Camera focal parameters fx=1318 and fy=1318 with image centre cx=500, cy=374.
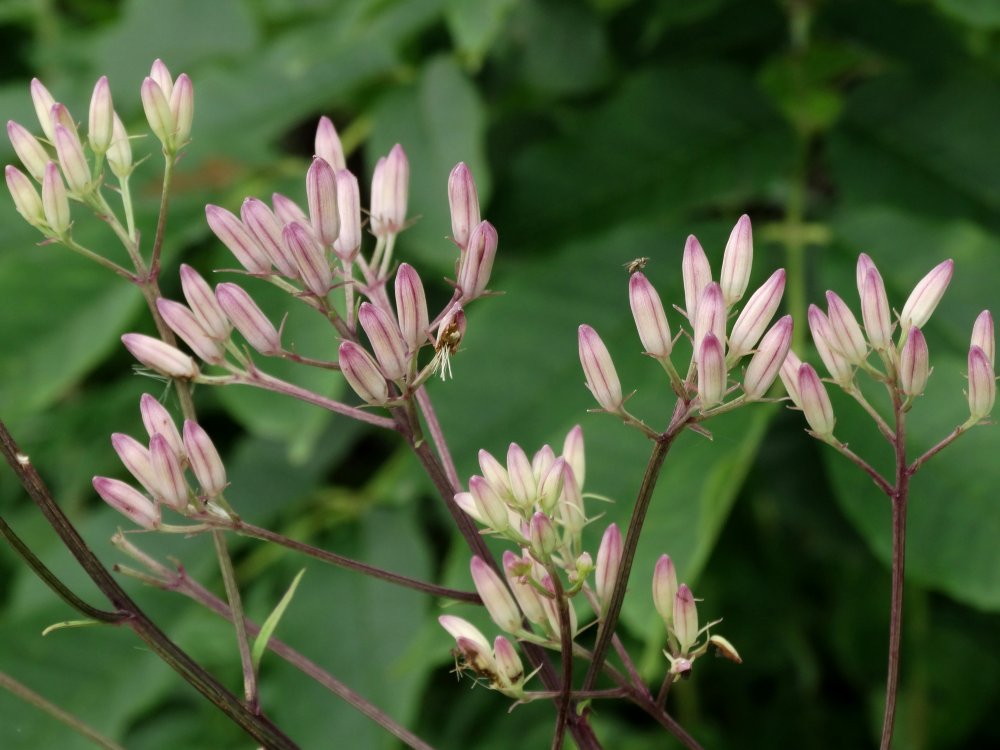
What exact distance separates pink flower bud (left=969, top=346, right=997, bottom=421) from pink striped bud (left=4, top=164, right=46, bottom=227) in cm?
53

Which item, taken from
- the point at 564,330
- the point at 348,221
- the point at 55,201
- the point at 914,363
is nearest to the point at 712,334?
the point at 914,363

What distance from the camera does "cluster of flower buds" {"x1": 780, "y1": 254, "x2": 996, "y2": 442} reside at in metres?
0.71

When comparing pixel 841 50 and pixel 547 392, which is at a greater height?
pixel 841 50

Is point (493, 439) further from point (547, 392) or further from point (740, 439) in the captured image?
point (740, 439)

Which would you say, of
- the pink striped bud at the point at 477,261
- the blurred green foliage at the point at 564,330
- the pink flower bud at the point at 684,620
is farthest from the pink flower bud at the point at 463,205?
the blurred green foliage at the point at 564,330

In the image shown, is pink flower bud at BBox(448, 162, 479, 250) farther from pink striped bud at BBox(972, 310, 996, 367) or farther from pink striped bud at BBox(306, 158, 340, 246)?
pink striped bud at BBox(972, 310, 996, 367)

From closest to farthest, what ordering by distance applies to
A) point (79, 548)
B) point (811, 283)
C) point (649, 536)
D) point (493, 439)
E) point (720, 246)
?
point (79, 548), point (649, 536), point (493, 439), point (720, 246), point (811, 283)

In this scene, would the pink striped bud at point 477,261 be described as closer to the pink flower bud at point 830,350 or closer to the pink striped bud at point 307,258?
the pink striped bud at point 307,258

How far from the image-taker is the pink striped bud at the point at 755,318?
26.9 inches

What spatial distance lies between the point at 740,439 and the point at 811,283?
0.52m

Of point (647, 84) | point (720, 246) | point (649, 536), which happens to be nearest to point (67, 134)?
point (649, 536)

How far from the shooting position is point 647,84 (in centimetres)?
181

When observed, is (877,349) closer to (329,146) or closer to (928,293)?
(928,293)

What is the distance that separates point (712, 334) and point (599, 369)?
0.09 metres
